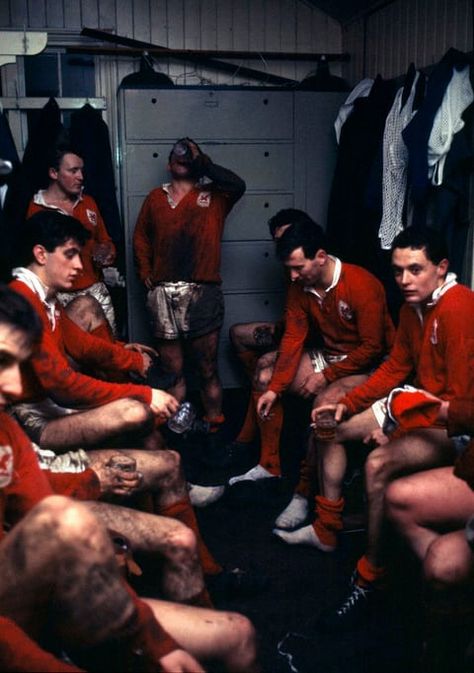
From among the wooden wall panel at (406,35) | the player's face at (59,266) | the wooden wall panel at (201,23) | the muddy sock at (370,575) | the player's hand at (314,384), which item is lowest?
the muddy sock at (370,575)

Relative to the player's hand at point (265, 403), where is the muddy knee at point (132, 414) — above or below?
above

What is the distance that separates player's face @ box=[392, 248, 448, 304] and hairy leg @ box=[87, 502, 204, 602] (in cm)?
123

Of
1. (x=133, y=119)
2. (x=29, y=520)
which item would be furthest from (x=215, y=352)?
(x=29, y=520)

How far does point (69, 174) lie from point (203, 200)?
764mm

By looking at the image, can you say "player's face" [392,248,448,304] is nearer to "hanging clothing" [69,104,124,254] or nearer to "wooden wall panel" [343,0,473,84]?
"wooden wall panel" [343,0,473,84]

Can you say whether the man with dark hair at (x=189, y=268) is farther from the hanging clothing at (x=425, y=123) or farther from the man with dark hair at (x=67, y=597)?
the man with dark hair at (x=67, y=597)

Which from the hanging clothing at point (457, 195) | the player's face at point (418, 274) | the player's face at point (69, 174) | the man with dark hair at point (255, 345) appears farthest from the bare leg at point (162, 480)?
the player's face at point (69, 174)

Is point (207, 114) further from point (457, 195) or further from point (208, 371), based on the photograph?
point (457, 195)

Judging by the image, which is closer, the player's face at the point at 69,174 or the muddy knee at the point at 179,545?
the muddy knee at the point at 179,545

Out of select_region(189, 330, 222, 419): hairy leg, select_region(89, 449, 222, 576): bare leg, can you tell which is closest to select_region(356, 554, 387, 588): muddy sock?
select_region(89, 449, 222, 576): bare leg

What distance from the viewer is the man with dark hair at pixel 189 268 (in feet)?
14.5

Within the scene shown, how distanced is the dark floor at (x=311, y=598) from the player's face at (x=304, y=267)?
3.10 ft

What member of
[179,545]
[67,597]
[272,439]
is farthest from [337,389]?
[67,597]

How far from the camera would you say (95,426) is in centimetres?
273
